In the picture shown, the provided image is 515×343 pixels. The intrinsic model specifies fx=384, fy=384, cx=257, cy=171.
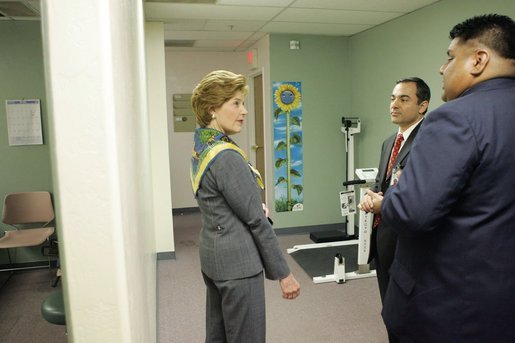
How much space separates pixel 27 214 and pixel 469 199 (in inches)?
156

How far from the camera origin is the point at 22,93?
3863 millimetres

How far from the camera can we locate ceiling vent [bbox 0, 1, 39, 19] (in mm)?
3129

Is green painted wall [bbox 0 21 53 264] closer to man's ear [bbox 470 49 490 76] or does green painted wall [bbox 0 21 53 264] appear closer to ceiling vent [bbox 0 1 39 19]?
ceiling vent [bbox 0 1 39 19]

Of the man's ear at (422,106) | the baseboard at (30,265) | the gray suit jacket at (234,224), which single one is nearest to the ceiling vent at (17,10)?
the baseboard at (30,265)

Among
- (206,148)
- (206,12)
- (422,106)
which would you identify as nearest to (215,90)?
(206,148)

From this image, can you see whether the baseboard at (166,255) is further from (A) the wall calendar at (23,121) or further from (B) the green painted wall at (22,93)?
(A) the wall calendar at (23,121)

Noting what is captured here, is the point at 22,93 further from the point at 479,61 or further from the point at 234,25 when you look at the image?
the point at 479,61

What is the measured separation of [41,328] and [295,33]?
3.89 metres

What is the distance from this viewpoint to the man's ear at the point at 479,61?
1115 mm

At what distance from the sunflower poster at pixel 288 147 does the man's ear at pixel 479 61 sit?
3567mm

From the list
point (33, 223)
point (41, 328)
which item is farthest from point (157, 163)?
point (41, 328)

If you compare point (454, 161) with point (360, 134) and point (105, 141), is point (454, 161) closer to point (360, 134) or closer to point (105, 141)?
point (105, 141)

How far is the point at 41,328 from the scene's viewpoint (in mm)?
2795

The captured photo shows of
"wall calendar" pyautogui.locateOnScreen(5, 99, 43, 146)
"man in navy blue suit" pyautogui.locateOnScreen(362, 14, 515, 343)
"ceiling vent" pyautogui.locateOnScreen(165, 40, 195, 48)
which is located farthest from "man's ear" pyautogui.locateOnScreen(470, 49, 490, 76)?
"ceiling vent" pyautogui.locateOnScreen(165, 40, 195, 48)
